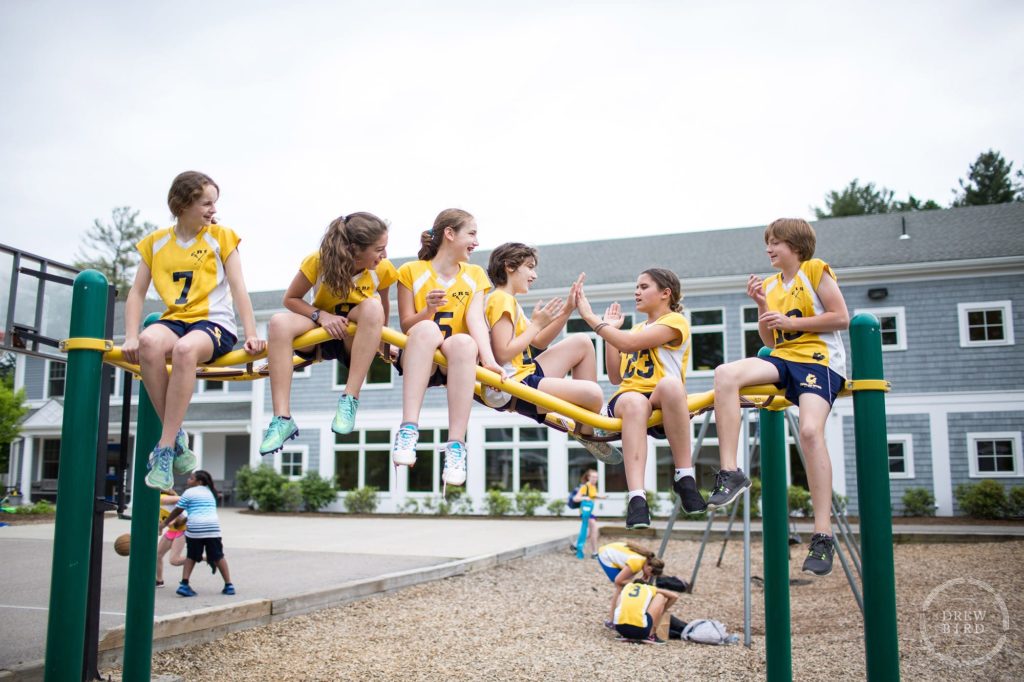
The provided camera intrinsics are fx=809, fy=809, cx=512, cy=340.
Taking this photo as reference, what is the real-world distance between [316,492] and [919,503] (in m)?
15.7

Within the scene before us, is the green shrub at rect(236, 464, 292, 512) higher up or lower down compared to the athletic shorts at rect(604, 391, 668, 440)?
lower down

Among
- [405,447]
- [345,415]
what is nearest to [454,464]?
[405,447]

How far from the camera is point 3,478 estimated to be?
28078 mm

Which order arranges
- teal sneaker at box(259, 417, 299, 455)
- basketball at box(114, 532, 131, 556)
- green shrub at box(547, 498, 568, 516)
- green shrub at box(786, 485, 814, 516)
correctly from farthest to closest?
green shrub at box(547, 498, 568, 516) → green shrub at box(786, 485, 814, 516) → basketball at box(114, 532, 131, 556) → teal sneaker at box(259, 417, 299, 455)

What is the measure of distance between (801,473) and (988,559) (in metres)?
8.25

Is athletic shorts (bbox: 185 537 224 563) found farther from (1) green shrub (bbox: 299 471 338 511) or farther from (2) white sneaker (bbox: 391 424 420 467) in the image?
(1) green shrub (bbox: 299 471 338 511)

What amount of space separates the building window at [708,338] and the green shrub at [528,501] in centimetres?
537

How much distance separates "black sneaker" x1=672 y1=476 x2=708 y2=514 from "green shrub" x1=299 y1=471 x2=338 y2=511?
2032 centimetres

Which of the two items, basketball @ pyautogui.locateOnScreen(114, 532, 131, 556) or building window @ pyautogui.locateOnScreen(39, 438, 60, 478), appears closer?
basketball @ pyautogui.locateOnScreen(114, 532, 131, 556)

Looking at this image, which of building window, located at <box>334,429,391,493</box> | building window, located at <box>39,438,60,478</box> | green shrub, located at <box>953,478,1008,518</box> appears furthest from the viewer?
building window, located at <box>39,438,60,478</box>

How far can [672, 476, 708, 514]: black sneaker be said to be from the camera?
4052 mm

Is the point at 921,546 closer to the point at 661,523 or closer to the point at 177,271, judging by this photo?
the point at 661,523

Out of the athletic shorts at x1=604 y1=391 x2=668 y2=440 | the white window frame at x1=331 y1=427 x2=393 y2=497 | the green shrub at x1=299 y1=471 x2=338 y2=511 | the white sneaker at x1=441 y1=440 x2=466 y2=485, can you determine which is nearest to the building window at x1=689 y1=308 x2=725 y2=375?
the white window frame at x1=331 y1=427 x2=393 y2=497

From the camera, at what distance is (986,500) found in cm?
1825
